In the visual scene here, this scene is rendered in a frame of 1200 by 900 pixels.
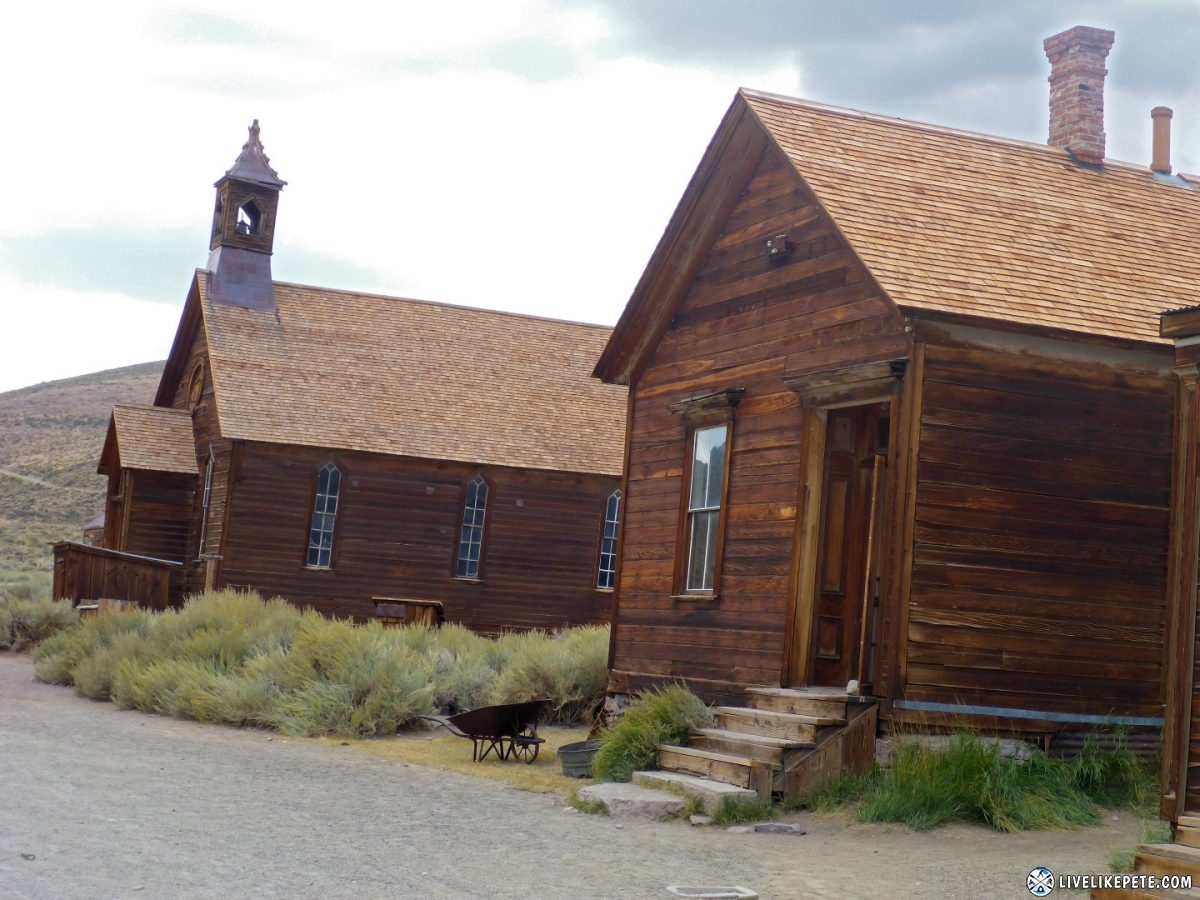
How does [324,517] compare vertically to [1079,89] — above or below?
below

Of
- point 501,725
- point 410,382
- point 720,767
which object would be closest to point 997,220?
point 720,767

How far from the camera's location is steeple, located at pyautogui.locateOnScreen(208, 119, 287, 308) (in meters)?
29.4

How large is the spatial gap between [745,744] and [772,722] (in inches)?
13.0

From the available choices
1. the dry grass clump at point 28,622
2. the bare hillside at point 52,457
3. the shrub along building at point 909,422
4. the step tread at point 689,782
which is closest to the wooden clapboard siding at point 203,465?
the dry grass clump at point 28,622

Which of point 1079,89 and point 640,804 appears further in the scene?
point 1079,89

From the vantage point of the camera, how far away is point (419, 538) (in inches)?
1079

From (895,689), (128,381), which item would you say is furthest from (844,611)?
(128,381)

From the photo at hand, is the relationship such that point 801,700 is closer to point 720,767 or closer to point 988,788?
point 720,767

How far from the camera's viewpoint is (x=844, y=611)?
1277 centimetres

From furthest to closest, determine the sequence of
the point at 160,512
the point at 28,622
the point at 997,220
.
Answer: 1. the point at 160,512
2. the point at 28,622
3. the point at 997,220

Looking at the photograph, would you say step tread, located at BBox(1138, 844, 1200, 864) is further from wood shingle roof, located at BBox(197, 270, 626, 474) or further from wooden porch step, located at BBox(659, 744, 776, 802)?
wood shingle roof, located at BBox(197, 270, 626, 474)

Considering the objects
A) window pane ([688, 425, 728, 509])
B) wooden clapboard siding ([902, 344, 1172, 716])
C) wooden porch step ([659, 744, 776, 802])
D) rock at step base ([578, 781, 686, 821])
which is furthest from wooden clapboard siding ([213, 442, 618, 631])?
wooden clapboard siding ([902, 344, 1172, 716])

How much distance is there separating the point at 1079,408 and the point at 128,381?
100698 mm

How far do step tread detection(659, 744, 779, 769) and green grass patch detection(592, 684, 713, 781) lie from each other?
0.12m
